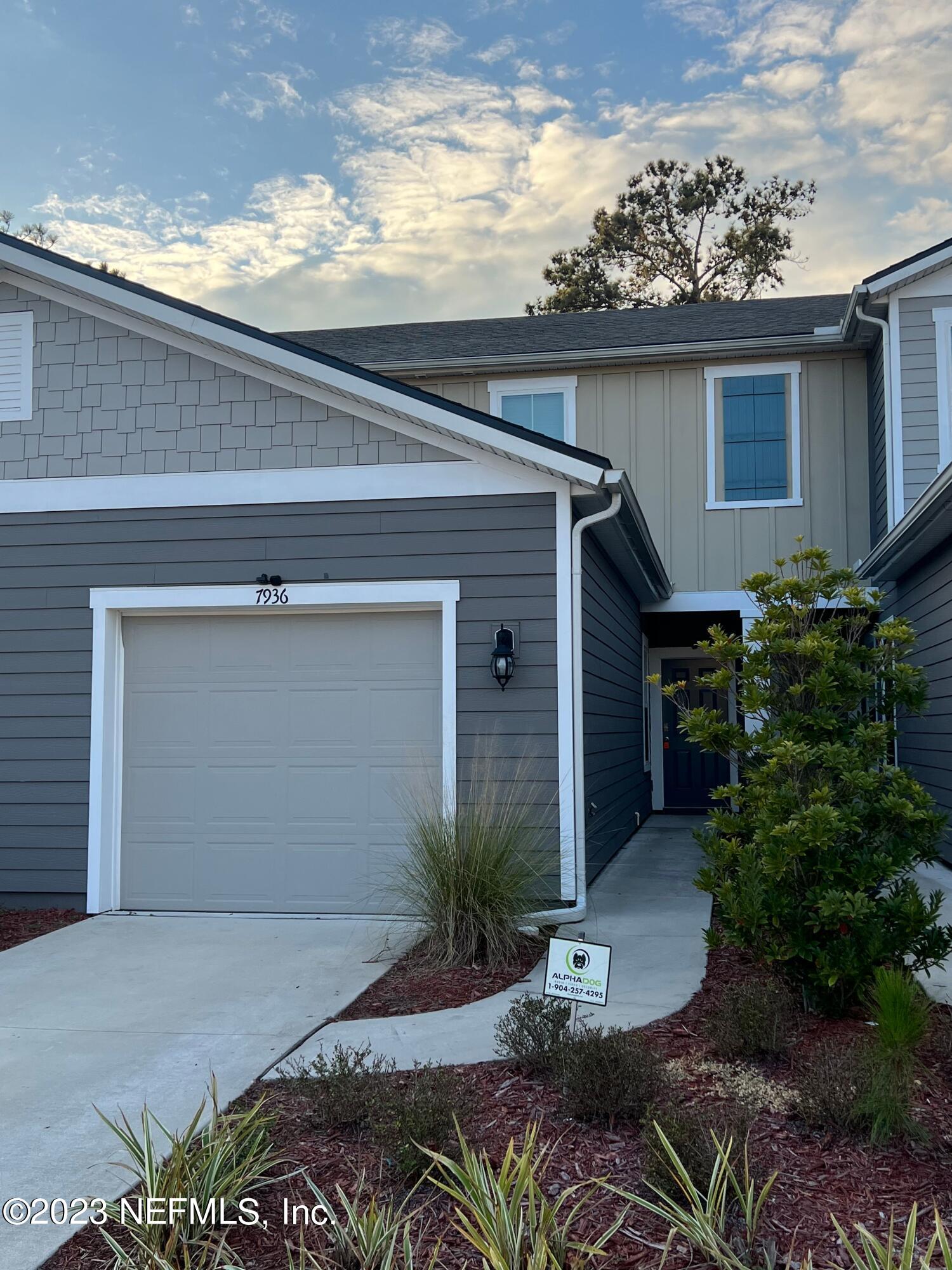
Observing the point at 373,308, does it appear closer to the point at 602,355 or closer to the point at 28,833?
the point at 602,355

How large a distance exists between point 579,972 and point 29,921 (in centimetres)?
480

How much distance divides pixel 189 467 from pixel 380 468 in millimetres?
1422

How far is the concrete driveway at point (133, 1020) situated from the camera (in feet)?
11.5

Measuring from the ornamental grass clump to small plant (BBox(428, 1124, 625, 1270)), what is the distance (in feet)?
6.35

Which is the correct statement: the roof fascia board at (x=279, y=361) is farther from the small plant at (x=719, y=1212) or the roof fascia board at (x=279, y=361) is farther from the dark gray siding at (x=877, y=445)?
the dark gray siding at (x=877, y=445)

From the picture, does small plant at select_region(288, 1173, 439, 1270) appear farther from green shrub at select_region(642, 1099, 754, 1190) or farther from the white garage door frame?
the white garage door frame

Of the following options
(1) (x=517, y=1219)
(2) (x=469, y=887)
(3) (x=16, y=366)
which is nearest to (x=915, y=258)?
(2) (x=469, y=887)

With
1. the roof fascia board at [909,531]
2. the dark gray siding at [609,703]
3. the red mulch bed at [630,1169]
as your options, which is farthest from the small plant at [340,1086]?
the roof fascia board at [909,531]

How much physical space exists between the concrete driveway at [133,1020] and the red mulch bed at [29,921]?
0.47 ft

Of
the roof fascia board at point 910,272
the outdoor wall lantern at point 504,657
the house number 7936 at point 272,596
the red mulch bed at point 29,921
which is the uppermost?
the roof fascia board at point 910,272

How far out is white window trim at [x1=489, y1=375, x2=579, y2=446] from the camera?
12297 millimetres

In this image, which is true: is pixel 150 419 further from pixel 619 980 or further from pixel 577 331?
pixel 577 331

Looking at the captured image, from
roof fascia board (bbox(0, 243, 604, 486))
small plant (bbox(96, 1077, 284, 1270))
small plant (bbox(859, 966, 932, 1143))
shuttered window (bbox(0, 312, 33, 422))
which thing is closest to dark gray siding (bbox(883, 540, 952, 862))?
roof fascia board (bbox(0, 243, 604, 486))

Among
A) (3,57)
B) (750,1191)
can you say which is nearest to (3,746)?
(750,1191)
